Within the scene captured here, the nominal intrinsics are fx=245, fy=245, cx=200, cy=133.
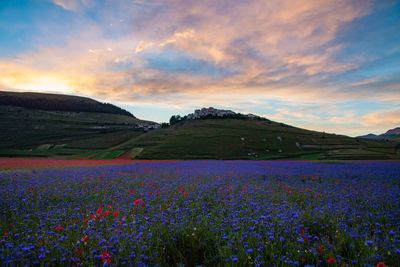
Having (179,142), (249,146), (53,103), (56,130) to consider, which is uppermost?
(53,103)

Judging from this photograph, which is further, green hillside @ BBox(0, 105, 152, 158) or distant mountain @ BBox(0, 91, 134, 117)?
distant mountain @ BBox(0, 91, 134, 117)

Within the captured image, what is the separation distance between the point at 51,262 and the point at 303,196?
24.4 feet

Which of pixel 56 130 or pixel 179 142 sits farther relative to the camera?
pixel 56 130

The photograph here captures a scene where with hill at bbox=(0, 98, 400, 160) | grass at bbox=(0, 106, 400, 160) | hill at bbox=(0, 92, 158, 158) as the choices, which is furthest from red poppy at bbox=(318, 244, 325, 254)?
hill at bbox=(0, 92, 158, 158)

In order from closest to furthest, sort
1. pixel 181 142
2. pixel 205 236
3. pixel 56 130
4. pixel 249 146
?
pixel 205 236, pixel 249 146, pixel 181 142, pixel 56 130

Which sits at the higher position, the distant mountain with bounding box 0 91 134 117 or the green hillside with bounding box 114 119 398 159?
the distant mountain with bounding box 0 91 134 117

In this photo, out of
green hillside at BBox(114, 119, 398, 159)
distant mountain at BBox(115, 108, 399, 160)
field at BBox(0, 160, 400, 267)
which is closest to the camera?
field at BBox(0, 160, 400, 267)

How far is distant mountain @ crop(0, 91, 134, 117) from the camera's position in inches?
5536

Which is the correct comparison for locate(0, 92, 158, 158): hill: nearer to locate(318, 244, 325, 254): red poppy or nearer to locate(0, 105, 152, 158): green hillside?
locate(0, 105, 152, 158): green hillside

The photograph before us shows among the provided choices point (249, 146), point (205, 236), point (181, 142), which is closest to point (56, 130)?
point (181, 142)

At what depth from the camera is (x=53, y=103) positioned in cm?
15575

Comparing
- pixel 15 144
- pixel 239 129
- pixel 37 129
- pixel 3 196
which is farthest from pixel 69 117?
pixel 3 196

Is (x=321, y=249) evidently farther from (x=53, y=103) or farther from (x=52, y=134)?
(x=53, y=103)

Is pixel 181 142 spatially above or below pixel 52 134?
below
